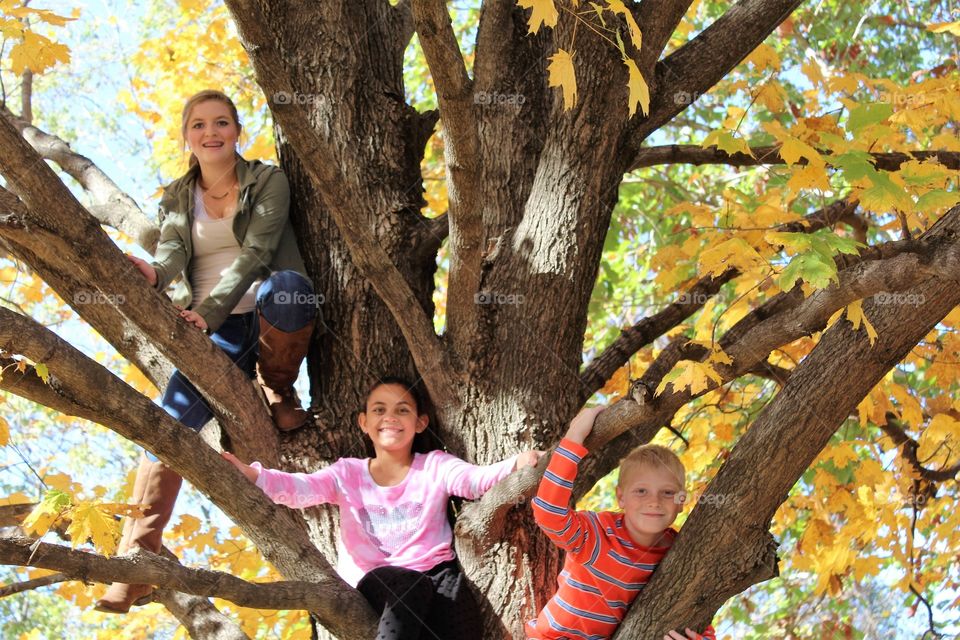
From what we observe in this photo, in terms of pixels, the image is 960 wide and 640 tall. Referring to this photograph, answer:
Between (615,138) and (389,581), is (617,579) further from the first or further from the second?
(615,138)

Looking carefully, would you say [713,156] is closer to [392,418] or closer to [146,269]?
[392,418]

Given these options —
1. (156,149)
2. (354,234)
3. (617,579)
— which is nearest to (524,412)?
(617,579)

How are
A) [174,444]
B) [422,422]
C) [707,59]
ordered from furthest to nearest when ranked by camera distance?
[707,59]
[422,422]
[174,444]

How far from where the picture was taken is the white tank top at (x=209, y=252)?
12.4ft

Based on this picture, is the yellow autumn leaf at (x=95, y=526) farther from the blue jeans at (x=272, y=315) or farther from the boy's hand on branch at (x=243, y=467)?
the blue jeans at (x=272, y=315)

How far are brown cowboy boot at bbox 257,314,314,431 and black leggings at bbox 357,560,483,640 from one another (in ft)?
2.16

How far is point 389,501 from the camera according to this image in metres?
3.37

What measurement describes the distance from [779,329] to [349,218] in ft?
3.97

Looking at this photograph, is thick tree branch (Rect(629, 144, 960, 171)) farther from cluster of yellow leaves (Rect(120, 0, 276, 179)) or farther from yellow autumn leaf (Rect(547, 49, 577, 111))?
cluster of yellow leaves (Rect(120, 0, 276, 179))

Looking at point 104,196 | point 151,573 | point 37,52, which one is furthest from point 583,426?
point 104,196

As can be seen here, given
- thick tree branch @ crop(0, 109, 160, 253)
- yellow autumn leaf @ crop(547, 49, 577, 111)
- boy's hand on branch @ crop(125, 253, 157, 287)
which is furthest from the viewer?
thick tree branch @ crop(0, 109, 160, 253)

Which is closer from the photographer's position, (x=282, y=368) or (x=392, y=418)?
(x=392, y=418)

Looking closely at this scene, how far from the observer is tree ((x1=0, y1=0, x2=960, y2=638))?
2.55 meters

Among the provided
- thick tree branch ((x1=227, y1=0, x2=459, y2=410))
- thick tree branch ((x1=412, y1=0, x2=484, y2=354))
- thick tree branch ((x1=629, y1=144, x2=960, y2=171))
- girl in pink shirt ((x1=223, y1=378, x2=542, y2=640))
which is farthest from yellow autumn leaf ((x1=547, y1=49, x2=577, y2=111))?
girl in pink shirt ((x1=223, y1=378, x2=542, y2=640))
